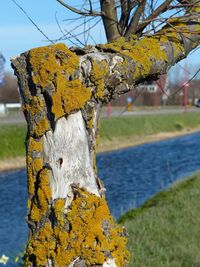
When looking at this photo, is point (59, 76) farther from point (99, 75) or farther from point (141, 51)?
point (141, 51)

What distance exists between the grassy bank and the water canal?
928 millimetres

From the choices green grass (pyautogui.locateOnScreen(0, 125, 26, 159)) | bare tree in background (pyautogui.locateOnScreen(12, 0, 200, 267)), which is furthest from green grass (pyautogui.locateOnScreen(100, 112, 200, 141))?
bare tree in background (pyautogui.locateOnScreen(12, 0, 200, 267))

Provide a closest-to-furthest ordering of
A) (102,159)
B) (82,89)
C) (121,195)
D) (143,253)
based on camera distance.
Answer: (82,89), (143,253), (121,195), (102,159)

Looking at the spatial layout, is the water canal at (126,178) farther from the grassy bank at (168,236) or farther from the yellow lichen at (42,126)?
the yellow lichen at (42,126)

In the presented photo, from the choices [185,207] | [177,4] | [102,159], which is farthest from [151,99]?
[177,4]

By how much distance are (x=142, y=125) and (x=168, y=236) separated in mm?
32701

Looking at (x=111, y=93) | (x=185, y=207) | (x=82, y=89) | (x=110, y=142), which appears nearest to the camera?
(x=82, y=89)

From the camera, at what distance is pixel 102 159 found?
28.1m

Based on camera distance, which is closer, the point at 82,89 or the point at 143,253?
the point at 82,89

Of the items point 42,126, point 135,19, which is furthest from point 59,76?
point 135,19

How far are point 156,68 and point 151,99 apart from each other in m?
73.8

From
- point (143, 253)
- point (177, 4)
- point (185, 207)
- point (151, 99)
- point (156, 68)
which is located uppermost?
point (177, 4)

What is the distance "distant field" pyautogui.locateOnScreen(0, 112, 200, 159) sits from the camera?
28.3 m

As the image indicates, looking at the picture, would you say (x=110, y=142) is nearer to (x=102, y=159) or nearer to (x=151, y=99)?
(x=102, y=159)
